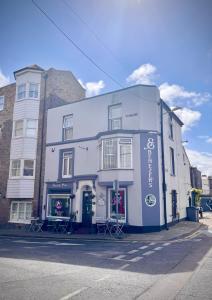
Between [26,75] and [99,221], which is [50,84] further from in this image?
[99,221]

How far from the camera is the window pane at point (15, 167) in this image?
20531 mm

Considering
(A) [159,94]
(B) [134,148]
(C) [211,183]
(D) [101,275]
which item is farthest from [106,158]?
(C) [211,183]

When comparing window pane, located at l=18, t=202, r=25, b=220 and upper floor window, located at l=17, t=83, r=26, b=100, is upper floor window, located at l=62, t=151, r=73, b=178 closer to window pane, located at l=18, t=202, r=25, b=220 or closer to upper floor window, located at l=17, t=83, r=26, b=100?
window pane, located at l=18, t=202, r=25, b=220

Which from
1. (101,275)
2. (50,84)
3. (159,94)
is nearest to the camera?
(101,275)

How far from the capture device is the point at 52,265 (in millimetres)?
7480

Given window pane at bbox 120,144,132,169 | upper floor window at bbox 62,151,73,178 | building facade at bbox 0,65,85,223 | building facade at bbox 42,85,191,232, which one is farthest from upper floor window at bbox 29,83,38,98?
window pane at bbox 120,144,132,169

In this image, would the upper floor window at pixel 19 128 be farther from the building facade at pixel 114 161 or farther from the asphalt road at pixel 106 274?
the asphalt road at pixel 106 274

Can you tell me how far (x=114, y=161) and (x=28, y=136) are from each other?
884 centimetres

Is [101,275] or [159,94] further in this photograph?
[159,94]

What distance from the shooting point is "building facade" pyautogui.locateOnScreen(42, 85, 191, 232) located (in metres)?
15.9

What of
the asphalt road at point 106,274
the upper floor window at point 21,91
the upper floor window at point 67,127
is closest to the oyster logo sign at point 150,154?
the asphalt road at point 106,274

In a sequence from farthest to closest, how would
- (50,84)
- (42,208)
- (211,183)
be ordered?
(211,183) → (50,84) → (42,208)

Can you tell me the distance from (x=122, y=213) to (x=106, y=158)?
3.94 metres

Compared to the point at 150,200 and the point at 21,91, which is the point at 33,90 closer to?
the point at 21,91
